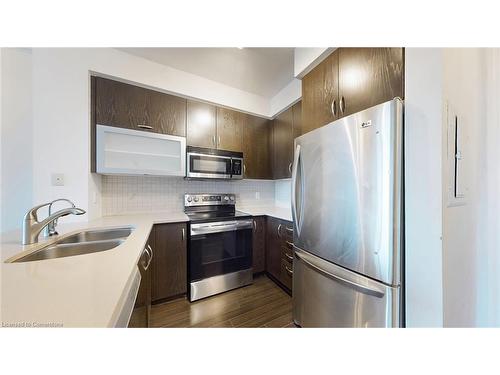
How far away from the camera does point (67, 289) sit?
48 cm

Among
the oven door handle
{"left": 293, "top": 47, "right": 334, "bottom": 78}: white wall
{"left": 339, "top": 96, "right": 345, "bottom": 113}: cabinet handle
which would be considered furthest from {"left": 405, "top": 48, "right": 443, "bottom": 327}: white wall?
the oven door handle

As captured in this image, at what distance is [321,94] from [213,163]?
1315 mm

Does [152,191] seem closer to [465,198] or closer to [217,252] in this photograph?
[217,252]

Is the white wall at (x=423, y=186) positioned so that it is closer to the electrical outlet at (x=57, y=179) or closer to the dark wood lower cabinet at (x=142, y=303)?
the dark wood lower cabinet at (x=142, y=303)

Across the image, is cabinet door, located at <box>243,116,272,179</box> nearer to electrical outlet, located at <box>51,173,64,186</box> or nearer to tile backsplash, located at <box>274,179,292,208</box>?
tile backsplash, located at <box>274,179,292,208</box>

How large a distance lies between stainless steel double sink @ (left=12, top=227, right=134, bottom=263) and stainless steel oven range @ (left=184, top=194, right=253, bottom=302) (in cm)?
65

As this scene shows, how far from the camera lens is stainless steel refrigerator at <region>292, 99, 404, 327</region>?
81 cm

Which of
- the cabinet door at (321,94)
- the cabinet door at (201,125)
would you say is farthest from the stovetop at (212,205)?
the cabinet door at (321,94)

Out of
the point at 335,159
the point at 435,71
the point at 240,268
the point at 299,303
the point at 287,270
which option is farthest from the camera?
the point at 240,268

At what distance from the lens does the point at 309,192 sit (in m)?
1.24
